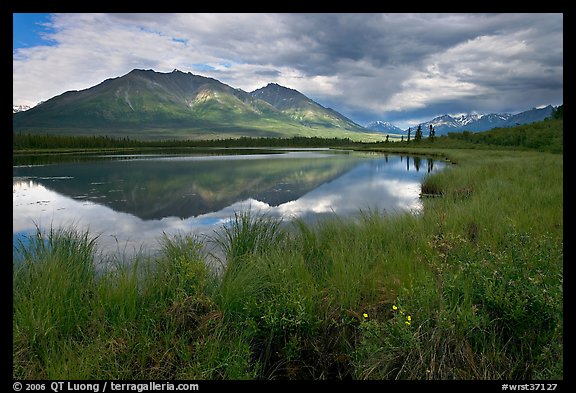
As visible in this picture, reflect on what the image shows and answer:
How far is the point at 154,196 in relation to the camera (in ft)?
70.5

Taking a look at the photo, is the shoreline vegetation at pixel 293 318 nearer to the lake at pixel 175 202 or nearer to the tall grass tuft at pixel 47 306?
the tall grass tuft at pixel 47 306

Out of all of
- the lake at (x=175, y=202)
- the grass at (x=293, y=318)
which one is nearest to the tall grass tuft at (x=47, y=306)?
the grass at (x=293, y=318)

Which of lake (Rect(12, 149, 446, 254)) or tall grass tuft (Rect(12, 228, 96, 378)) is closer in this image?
tall grass tuft (Rect(12, 228, 96, 378))

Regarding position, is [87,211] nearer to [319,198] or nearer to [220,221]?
[220,221]

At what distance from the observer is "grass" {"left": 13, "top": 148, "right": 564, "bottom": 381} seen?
4129mm

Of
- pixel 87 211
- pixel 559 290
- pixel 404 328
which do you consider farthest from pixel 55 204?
pixel 559 290

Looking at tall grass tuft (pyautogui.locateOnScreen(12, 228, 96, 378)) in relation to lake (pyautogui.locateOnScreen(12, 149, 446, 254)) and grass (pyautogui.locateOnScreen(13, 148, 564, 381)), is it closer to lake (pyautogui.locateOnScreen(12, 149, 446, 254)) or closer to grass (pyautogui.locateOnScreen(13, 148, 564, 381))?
grass (pyautogui.locateOnScreen(13, 148, 564, 381))

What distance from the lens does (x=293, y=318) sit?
480 cm

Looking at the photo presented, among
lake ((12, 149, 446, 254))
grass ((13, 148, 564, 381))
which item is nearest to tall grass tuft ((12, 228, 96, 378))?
grass ((13, 148, 564, 381))

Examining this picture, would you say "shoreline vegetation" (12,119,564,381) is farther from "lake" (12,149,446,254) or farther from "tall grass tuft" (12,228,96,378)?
"lake" (12,149,446,254)

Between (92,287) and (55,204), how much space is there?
16.6 meters

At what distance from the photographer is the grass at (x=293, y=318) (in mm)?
4129

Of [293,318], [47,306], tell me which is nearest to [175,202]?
[47,306]
